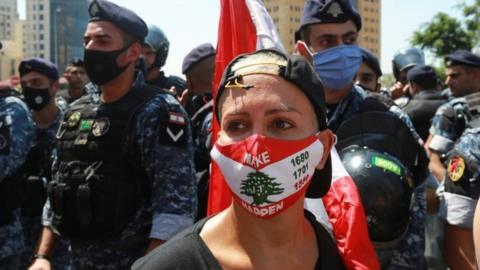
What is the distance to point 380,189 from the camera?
262 cm

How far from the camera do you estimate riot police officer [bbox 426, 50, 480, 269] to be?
122 inches

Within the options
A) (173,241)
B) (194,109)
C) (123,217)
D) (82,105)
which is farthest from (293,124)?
(194,109)

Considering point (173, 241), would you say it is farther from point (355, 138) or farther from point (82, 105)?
point (82, 105)

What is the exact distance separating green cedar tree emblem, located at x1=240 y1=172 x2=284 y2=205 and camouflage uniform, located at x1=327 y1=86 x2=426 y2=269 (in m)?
1.24

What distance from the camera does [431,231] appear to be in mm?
4207

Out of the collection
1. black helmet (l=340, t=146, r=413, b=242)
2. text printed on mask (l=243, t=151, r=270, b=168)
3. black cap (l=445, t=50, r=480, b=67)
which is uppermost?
text printed on mask (l=243, t=151, r=270, b=168)

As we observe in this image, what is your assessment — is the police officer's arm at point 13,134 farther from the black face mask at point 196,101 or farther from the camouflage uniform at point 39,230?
the black face mask at point 196,101

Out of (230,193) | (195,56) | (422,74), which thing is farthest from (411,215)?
(422,74)

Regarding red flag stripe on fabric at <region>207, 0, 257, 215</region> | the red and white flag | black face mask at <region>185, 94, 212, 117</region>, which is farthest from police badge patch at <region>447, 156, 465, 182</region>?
black face mask at <region>185, 94, 212, 117</region>

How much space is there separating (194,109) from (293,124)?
3668 mm

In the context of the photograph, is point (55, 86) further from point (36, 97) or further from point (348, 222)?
point (348, 222)

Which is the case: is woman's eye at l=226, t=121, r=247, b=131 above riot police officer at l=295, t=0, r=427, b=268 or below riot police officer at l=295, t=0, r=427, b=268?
above

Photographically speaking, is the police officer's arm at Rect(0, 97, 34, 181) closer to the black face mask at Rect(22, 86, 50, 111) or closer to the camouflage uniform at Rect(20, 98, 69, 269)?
the camouflage uniform at Rect(20, 98, 69, 269)

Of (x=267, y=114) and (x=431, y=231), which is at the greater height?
(x=267, y=114)
